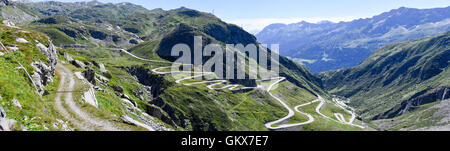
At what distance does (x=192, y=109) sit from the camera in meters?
174

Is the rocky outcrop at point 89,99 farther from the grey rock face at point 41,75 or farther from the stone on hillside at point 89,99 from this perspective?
the grey rock face at point 41,75

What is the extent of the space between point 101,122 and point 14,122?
13.2 meters

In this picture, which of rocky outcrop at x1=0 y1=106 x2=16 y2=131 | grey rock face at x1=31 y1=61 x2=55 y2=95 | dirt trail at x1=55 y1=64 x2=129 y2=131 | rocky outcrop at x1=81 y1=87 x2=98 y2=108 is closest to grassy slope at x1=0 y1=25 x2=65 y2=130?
rocky outcrop at x1=0 y1=106 x2=16 y2=131

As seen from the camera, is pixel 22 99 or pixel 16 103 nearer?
pixel 16 103

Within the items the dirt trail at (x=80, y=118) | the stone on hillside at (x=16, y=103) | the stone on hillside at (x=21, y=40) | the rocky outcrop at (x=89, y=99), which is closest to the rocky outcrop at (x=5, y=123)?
the stone on hillside at (x=16, y=103)

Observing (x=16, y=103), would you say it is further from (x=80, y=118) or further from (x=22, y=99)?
(x=80, y=118)

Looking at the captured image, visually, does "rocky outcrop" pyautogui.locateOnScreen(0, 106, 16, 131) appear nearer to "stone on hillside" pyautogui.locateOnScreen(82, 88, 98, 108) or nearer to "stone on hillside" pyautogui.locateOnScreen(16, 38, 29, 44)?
"stone on hillside" pyautogui.locateOnScreen(82, 88, 98, 108)

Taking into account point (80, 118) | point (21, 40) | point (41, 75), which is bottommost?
point (80, 118)

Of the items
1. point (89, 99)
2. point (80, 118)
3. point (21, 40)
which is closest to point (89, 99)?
point (89, 99)

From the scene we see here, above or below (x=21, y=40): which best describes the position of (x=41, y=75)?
below

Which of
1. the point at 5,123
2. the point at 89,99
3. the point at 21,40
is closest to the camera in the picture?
the point at 5,123

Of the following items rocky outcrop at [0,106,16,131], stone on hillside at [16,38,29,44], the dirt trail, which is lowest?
the dirt trail
